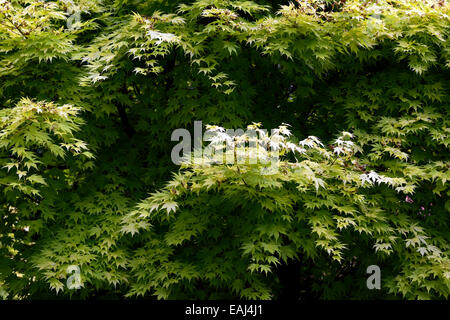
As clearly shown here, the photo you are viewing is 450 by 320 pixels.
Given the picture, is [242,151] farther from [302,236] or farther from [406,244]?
[406,244]

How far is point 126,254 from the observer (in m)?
3.98

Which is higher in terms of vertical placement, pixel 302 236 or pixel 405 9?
pixel 405 9

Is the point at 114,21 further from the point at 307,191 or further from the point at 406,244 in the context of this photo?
the point at 406,244

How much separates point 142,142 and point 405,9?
323 cm

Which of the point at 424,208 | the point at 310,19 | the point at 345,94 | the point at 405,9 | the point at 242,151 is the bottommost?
the point at 424,208

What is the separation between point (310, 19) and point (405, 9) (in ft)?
4.00

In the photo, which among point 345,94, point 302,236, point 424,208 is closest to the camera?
point 302,236

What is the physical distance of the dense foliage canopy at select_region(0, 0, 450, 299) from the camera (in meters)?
3.72

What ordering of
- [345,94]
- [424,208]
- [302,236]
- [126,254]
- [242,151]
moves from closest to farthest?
[242,151] < [302,236] < [126,254] < [424,208] < [345,94]

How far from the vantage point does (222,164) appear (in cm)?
352

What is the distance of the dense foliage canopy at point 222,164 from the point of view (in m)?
3.72
